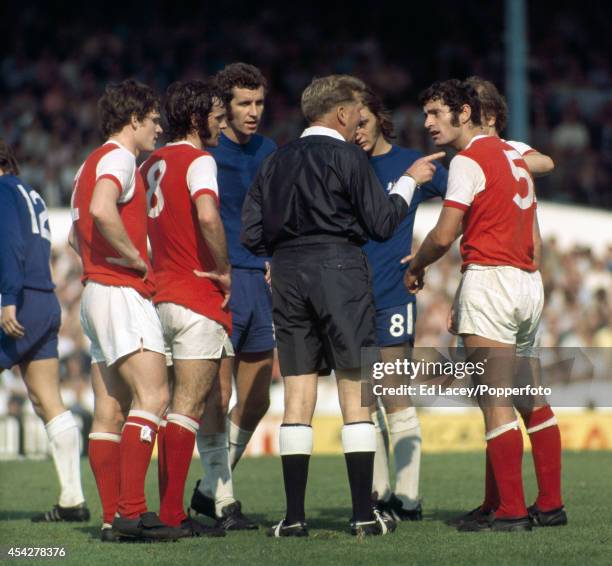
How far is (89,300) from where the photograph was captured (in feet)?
23.1

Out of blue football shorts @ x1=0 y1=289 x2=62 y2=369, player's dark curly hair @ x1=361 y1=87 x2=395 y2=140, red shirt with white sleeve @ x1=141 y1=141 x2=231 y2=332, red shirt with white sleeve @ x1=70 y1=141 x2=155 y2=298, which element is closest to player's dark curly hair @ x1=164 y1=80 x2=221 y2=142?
red shirt with white sleeve @ x1=141 y1=141 x2=231 y2=332

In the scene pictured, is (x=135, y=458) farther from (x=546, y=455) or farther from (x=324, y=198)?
(x=546, y=455)

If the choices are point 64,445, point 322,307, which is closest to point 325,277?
point 322,307

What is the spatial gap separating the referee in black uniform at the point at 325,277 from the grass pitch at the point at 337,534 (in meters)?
0.34

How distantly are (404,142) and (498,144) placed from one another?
1337 centimetres

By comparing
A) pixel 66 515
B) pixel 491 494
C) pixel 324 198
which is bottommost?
pixel 66 515

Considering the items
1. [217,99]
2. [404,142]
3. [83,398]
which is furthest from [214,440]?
[404,142]

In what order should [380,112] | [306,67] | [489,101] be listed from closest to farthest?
[489,101], [380,112], [306,67]

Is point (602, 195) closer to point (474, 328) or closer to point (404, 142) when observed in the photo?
point (404, 142)

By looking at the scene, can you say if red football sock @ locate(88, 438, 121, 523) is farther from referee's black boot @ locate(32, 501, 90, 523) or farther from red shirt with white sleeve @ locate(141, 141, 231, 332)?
referee's black boot @ locate(32, 501, 90, 523)

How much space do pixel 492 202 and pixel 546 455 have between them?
4.86ft

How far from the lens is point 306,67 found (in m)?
24.0

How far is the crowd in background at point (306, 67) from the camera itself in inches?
786

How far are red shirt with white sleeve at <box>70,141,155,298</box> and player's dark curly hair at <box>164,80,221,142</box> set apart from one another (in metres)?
0.39
